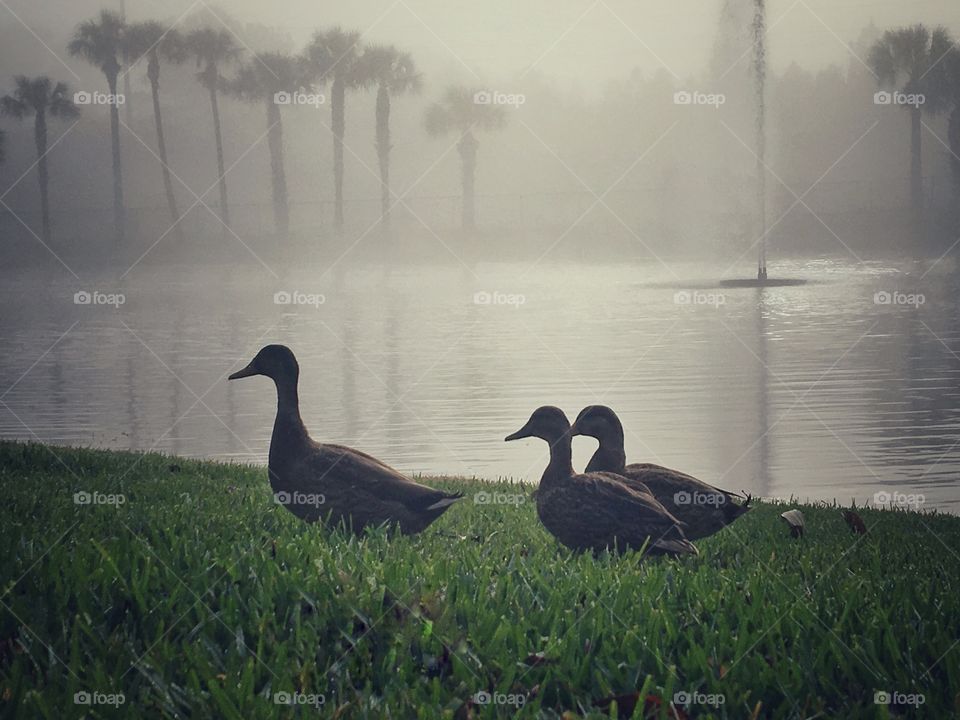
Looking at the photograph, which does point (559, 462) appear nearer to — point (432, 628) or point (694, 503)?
point (694, 503)

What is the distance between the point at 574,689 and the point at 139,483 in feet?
22.6

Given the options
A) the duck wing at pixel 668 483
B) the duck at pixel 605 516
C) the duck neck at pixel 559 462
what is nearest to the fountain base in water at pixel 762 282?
the duck wing at pixel 668 483

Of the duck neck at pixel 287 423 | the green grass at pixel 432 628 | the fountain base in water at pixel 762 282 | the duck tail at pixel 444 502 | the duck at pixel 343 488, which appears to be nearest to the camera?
→ the green grass at pixel 432 628

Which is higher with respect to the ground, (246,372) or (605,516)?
(246,372)

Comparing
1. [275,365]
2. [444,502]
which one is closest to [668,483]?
[444,502]

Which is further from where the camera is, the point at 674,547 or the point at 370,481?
the point at 370,481

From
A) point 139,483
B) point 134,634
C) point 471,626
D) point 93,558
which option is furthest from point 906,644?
point 139,483

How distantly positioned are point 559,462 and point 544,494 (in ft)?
1.02

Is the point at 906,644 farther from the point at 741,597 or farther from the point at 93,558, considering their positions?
the point at 93,558

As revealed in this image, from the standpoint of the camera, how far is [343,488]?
6.89m

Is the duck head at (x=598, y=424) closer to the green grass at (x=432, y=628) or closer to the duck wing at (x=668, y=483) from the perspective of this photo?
the duck wing at (x=668, y=483)

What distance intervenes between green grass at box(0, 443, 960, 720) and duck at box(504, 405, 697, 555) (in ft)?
0.58

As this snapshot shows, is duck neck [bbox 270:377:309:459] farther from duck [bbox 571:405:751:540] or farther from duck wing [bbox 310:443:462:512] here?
duck [bbox 571:405:751:540]

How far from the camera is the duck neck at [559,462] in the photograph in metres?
6.84
